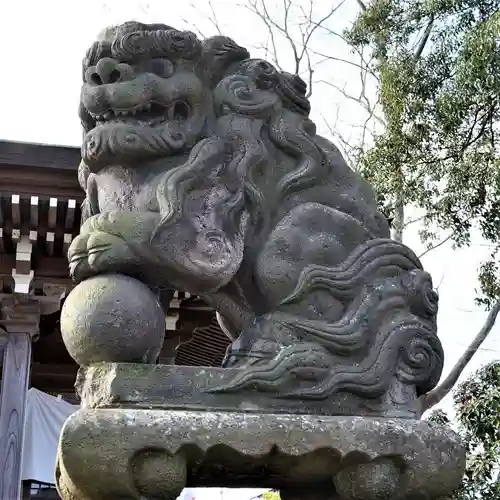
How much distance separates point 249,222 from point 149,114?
37 centimetres

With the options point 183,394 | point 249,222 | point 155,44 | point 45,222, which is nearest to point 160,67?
point 155,44

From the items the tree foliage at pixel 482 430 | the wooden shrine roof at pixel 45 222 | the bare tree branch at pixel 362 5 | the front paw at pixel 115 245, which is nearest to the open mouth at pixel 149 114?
the front paw at pixel 115 245

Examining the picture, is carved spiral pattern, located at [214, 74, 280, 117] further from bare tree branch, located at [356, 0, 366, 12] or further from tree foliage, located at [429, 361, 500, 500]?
bare tree branch, located at [356, 0, 366, 12]

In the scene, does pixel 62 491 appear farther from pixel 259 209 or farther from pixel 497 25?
pixel 497 25

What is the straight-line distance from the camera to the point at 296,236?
1.79m

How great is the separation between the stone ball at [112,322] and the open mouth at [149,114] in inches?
16.4

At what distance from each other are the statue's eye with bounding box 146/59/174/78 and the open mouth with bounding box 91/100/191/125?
88 millimetres

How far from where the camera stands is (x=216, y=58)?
1925mm

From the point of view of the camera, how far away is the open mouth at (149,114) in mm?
1787

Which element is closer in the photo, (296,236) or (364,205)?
(296,236)

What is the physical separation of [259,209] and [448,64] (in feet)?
16.1

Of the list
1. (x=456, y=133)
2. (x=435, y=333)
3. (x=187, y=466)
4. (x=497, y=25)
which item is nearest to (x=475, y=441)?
(x=456, y=133)

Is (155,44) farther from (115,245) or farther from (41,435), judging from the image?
(41,435)

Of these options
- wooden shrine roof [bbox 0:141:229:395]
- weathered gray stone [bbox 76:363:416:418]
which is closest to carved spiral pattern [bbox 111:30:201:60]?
weathered gray stone [bbox 76:363:416:418]
